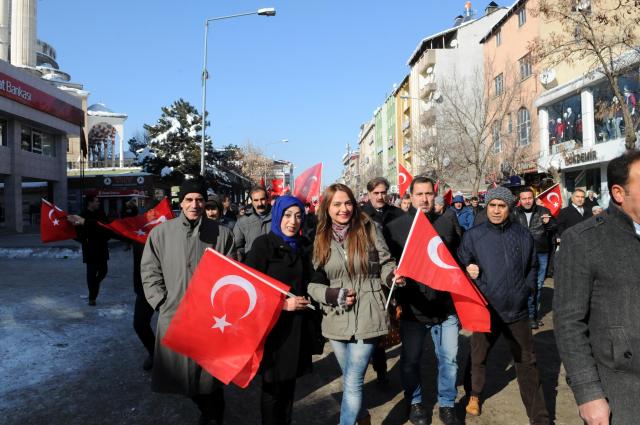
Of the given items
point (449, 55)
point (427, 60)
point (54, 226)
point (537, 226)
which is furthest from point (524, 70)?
point (54, 226)

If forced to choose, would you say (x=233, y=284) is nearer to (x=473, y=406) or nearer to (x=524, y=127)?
(x=473, y=406)

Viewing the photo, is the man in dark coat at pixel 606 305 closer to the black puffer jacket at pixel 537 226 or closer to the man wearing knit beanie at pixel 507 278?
the man wearing knit beanie at pixel 507 278

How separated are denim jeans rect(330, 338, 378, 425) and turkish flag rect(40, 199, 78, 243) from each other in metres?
5.34

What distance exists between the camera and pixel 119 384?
4828 mm

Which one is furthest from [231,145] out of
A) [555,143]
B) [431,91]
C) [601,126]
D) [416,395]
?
[416,395]

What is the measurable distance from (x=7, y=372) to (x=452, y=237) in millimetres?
4623

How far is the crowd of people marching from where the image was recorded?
201 centimetres

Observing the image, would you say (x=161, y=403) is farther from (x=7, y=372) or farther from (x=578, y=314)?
(x=578, y=314)

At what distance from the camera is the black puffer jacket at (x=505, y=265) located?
A: 12.9ft

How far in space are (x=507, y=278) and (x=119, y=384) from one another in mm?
3732

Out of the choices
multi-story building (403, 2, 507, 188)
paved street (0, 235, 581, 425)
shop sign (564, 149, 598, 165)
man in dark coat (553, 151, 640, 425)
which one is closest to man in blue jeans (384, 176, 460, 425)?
paved street (0, 235, 581, 425)

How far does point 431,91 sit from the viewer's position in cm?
4622

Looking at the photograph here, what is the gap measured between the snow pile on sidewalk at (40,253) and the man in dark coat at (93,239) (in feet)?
27.2

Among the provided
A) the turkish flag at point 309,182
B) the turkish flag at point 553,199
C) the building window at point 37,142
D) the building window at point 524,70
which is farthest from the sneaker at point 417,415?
the building window at point 37,142
